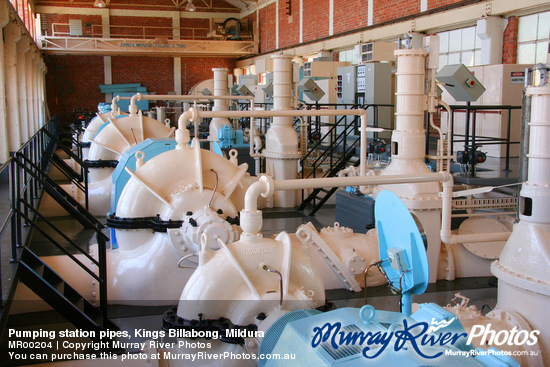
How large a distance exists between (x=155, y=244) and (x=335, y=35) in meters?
13.5

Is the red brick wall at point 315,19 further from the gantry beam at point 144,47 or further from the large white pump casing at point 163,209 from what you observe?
the large white pump casing at point 163,209

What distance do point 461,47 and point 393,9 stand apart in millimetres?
2686

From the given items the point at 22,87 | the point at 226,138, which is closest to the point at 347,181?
the point at 226,138

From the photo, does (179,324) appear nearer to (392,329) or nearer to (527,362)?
(392,329)

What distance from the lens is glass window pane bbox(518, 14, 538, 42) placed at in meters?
9.82

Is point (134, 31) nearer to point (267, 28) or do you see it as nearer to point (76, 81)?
point (76, 81)

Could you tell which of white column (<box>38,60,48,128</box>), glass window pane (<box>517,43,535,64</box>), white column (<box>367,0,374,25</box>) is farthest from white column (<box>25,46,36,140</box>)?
glass window pane (<box>517,43,535,64</box>)

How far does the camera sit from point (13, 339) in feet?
14.2

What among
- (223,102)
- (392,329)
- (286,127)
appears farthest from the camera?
(223,102)


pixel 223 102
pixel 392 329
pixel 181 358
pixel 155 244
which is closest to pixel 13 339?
pixel 155 244

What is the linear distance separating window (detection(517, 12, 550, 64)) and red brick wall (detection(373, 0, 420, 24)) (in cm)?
324

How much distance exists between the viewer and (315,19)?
1905 cm

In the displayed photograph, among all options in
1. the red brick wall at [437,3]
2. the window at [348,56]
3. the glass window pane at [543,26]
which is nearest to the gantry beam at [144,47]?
the window at [348,56]

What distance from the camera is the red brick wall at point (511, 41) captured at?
1026 centimetres
